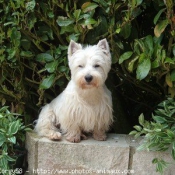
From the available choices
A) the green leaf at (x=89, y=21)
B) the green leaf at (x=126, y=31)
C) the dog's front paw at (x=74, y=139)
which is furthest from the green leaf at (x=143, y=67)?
the dog's front paw at (x=74, y=139)

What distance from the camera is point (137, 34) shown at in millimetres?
3854

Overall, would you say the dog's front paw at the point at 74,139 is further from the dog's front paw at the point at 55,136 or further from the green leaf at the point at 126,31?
the green leaf at the point at 126,31

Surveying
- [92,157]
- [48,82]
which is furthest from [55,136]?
[48,82]

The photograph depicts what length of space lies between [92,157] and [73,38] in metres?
1.23

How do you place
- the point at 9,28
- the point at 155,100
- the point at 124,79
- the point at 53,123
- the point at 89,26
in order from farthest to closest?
the point at 155,100 < the point at 124,79 < the point at 53,123 < the point at 9,28 < the point at 89,26

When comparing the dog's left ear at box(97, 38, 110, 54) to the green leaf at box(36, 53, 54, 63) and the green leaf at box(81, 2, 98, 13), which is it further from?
the green leaf at box(36, 53, 54, 63)

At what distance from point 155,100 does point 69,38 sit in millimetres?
1565

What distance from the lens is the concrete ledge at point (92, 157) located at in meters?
3.79

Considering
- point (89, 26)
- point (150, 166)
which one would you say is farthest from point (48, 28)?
point (150, 166)

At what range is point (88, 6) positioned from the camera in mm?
3537

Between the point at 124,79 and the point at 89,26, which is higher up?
the point at 89,26

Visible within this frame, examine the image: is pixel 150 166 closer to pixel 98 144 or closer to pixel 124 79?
pixel 98 144

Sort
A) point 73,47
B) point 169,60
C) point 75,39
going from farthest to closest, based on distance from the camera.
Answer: point 75,39, point 73,47, point 169,60

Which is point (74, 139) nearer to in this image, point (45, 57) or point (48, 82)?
point (48, 82)
